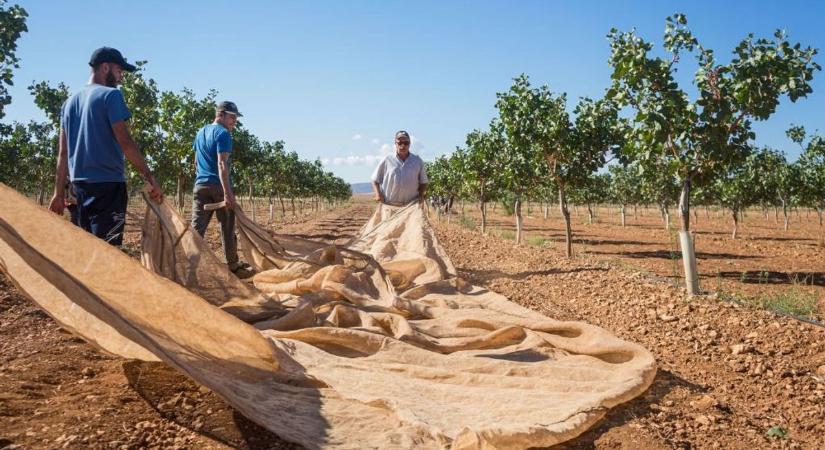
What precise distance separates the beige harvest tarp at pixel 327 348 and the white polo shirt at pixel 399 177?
2903 millimetres

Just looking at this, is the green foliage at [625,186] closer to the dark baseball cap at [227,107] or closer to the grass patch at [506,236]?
the grass patch at [506,236]

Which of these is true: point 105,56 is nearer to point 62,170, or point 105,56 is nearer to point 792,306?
point 62,170

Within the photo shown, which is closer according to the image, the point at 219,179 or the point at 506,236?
the point at 219,179

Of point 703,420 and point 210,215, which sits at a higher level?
point 210,215

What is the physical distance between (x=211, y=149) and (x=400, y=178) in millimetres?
2545

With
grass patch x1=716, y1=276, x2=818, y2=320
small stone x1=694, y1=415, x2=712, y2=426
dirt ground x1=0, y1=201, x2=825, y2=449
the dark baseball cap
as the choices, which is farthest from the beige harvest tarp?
grass patch x1=716, y1=276, x2=818, y2=320

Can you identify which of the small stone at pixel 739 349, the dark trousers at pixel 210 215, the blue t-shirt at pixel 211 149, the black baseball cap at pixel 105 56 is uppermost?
the black baseball cap at pixel 105 56

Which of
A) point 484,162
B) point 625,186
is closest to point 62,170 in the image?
point 484,162

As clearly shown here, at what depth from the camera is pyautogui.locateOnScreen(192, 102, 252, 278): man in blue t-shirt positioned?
6285 mm

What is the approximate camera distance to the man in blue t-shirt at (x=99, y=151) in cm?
383

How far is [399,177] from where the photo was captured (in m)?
7.43

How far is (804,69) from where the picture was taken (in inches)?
290

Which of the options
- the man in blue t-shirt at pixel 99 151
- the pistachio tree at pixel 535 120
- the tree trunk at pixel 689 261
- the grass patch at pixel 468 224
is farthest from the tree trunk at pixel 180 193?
the tree trunk at pixel 689 261

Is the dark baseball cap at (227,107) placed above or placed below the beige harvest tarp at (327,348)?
above
